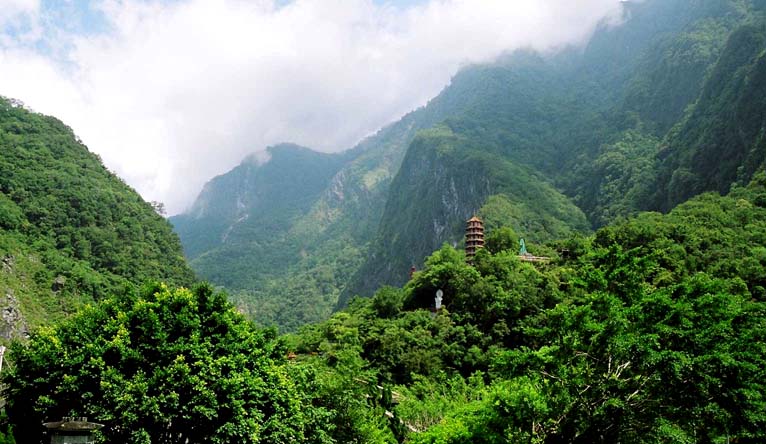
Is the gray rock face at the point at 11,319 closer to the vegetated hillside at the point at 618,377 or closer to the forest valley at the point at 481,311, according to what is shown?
the forest valley at the point at 481,311

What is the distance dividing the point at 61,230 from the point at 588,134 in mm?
110188

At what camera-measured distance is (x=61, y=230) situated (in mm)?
68438

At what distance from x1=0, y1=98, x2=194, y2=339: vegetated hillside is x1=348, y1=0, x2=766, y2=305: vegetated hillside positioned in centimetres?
5255

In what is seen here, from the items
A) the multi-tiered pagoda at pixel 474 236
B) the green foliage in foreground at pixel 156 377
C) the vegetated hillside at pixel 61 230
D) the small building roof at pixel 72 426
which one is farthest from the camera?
the vegetated hillside at pixel 61 230

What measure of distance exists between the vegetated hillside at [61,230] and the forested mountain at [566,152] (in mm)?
51442

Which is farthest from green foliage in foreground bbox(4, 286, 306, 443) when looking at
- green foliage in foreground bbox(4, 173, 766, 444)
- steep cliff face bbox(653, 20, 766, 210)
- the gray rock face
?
steep cliff face bbox(653, 20, 766, 210)

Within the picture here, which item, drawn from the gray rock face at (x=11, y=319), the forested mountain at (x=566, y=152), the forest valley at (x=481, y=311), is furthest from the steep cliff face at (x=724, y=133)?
the gray rock face at (x=11, y=319)

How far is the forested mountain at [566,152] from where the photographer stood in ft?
304

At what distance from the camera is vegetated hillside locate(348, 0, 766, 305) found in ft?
327

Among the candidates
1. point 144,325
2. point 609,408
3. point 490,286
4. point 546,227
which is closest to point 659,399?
point 609,408

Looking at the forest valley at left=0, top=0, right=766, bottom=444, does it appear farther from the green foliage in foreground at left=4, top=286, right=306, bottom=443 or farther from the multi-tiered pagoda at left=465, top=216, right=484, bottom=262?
the multi-tiered pagoda at left=465, top=216, right=484, bottom=262

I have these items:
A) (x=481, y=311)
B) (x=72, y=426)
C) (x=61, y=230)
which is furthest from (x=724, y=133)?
(x=72, y=426)

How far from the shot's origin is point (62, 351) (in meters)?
18.3

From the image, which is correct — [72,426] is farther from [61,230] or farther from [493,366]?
[61,230]
